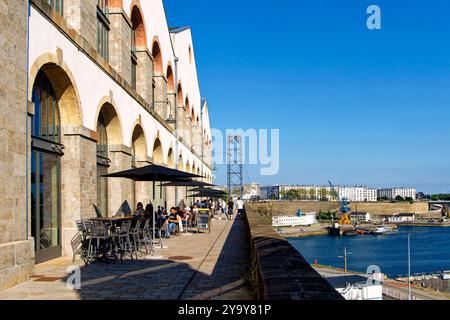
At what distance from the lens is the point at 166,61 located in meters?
27.0

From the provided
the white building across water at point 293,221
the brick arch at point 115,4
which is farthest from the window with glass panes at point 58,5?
the white building across water at point 293,221

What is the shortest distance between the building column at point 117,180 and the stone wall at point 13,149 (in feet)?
23.4

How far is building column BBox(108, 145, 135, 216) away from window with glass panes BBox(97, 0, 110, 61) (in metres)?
3.17

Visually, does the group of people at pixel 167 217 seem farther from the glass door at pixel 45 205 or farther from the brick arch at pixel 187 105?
the brick arch at pixel 187 105

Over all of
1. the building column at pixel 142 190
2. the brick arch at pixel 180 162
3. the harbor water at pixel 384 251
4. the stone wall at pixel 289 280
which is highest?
the brick arch at pixel 180 162

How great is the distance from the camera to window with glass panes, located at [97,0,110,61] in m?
14.7

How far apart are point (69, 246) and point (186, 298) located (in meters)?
5.56

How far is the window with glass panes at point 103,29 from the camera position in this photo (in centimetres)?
1470

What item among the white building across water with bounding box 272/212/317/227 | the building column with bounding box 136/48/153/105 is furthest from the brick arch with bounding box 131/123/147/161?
the white building across water with bounding box 272/212/317/227

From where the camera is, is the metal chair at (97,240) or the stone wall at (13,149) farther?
the metal chair at (97,240)

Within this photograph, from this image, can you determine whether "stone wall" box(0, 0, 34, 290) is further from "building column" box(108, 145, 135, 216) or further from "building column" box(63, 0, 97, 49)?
"building column" box(108, 145, 135, 216)

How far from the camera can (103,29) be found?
15.2 meters

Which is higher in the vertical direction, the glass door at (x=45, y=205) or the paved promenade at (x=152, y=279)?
the glass door at (x=45, y=205)

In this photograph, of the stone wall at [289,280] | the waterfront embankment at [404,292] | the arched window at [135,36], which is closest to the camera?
the stone wall at [289,280]
